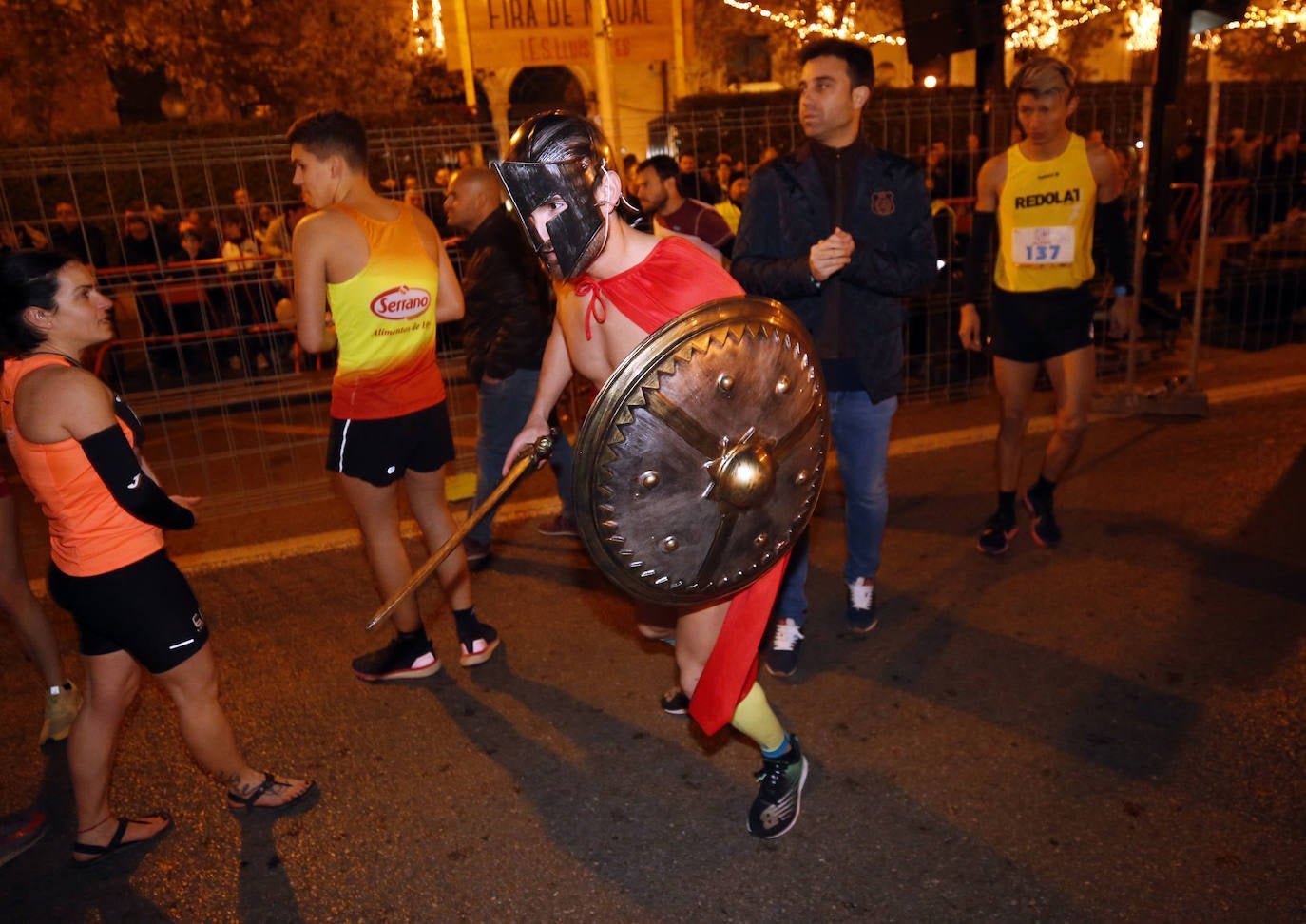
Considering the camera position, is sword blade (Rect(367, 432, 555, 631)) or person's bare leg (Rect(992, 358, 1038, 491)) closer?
sword blade (Rect(367, 432, 555, 631))

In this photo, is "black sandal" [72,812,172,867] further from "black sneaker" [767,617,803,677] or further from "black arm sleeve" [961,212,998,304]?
"black arm sleeve" [961,212,998,304]

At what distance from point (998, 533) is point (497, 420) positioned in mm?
2514

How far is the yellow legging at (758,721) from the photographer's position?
2670mm

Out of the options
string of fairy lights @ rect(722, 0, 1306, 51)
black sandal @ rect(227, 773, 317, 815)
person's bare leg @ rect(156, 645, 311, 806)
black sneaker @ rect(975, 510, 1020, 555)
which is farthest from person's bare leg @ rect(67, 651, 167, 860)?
string of fairy lights @ rect(722, 0, 1306, 51)

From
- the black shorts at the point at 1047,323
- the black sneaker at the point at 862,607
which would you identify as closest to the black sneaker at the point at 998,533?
the black shorts at the point at 1047,323

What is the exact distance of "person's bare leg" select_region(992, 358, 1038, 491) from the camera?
4535 millimetres

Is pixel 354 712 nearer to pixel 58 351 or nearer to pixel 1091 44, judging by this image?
pixel 58 351

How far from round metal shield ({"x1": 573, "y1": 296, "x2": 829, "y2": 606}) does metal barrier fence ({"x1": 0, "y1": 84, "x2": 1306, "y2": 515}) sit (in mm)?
4221

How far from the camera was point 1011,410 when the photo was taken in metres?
4.61

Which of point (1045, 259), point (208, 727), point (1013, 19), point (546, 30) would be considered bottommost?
point (208, 727)

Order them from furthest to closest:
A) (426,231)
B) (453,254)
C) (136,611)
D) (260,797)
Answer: (453,254)
(426,231)
(260,797)
(136,611)

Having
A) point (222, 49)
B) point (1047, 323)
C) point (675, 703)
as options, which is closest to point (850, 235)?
point (1047, 323)

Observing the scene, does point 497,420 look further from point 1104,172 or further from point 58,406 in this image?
point 1104,172

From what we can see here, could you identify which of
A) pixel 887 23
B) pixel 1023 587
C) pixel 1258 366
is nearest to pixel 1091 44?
pixel 887 23
